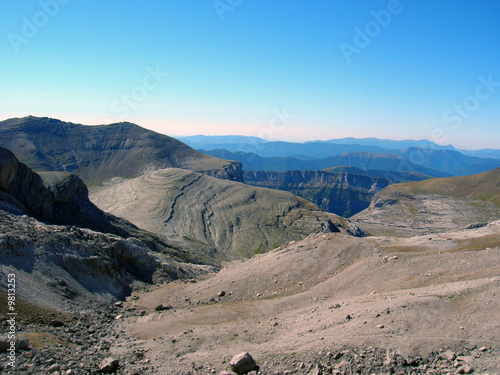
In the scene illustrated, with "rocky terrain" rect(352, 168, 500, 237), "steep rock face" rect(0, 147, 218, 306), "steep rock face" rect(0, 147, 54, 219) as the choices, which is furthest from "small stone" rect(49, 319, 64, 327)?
"rocky terrain" rect(352, 168, 500, 237)

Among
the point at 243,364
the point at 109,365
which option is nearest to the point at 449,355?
the point at 243,364

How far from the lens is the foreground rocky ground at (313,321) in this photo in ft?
39.2

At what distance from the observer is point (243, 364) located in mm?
12234

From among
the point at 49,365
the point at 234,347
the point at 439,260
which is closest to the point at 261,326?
the point at 234,347

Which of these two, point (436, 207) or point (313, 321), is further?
point (436, 207)

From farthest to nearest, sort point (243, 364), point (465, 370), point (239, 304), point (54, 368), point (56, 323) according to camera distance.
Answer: point (239, 304) < point (56, 323) < point (243, 364) < point (54, 368) < point (465, 370)

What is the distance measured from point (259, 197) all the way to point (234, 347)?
8835 centimetres

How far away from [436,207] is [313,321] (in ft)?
590

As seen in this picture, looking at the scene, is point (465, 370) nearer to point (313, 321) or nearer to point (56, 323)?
point (313, 321)

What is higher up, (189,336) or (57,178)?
(57,178)

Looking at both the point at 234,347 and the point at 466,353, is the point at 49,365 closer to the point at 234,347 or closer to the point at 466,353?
the point at 234,347


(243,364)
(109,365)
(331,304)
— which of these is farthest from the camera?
(331,304)

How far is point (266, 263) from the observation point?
29062 millimetres

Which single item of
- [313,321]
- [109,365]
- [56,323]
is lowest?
[313,321]
